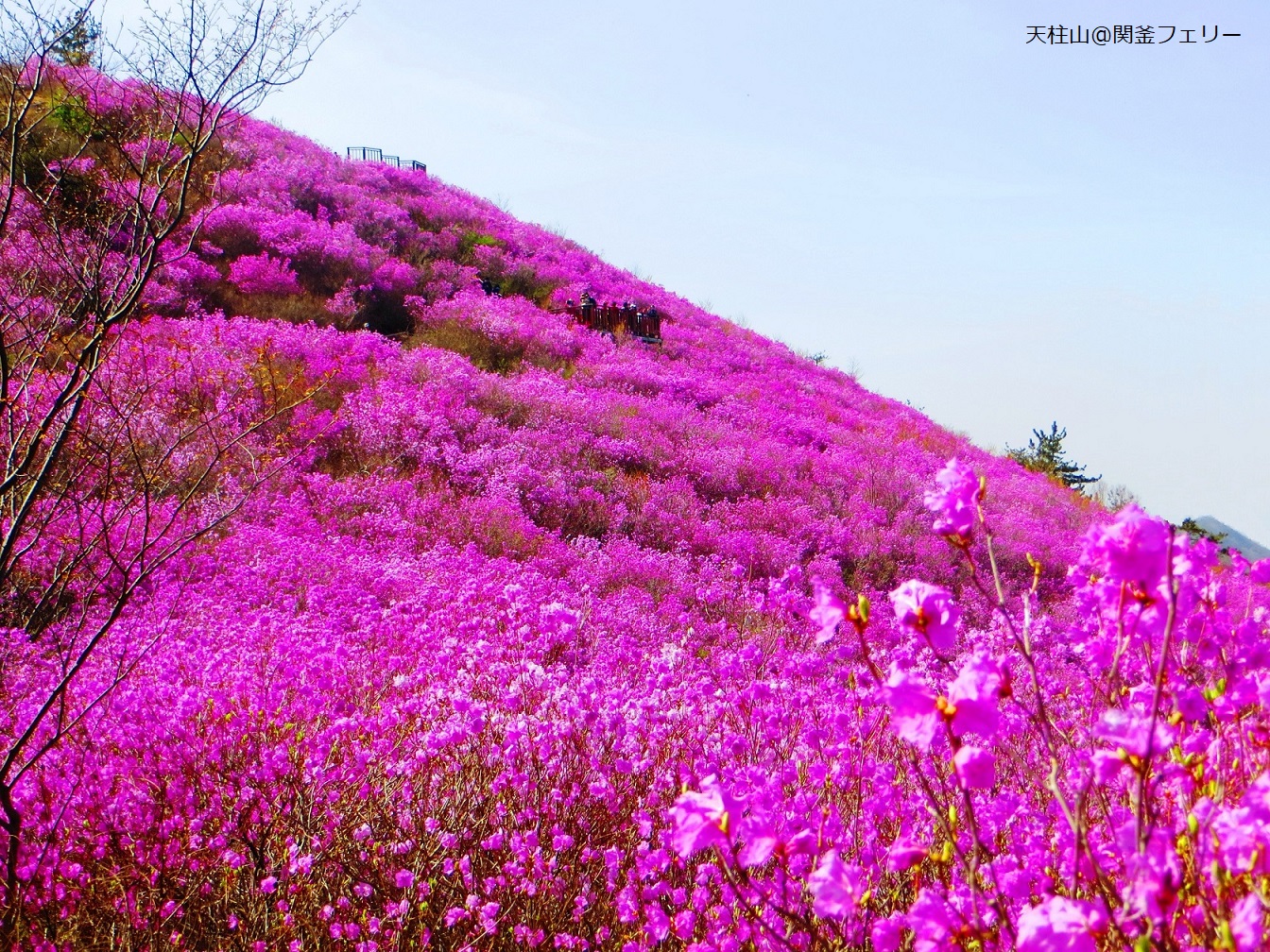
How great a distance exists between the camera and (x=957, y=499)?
1.67 metres

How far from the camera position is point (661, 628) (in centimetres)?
620

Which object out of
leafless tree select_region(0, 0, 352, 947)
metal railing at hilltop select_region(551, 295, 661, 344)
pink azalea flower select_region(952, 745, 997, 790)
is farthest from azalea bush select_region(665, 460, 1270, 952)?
metal railing at hilltop select_region(551, 295, 661, 344)

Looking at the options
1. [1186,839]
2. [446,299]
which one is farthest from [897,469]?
[1186,839]

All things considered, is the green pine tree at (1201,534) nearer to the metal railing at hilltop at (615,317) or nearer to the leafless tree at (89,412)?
the leafless tree at (89,412)

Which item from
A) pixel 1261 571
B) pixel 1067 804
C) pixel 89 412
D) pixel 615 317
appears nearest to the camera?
pixel 1067 804

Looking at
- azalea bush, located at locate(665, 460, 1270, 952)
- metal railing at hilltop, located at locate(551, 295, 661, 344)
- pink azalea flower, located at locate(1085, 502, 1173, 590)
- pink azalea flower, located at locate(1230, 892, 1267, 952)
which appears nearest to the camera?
→ pink azalea flower, located at locate(1230, 892, 1267, 952)

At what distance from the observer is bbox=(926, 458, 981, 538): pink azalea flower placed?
5.48ft

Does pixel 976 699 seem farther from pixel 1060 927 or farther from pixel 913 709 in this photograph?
pixel 1060 927

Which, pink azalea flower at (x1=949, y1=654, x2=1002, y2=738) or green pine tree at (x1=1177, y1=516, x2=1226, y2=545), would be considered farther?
green pine tree at (x1=1177, y1=516, x2=1226, y2=545)

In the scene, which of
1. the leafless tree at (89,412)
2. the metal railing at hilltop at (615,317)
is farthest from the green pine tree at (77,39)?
the metal railing at hilltop at (615,317)

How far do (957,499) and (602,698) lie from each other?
2.63 metres

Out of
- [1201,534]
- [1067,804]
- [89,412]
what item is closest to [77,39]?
[89,412]

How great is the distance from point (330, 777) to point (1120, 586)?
2628 mm

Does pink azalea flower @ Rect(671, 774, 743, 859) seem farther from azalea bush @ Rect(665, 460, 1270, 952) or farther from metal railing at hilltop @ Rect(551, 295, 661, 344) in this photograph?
metal railing at hilltop @ Rect(551, 295, 661, 344)
